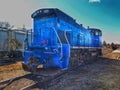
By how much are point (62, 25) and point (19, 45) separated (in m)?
8.99

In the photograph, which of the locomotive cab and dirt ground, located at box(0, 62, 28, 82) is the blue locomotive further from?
dirt ground, located at box(0, 62, 28, 82)

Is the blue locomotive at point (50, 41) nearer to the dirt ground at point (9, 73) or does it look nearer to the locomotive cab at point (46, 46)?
the locomotive cab at point (46, 46)

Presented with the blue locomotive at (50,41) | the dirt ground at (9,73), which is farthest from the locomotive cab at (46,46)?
the dirt ground at (9,73)

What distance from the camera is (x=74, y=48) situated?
34.4 ft

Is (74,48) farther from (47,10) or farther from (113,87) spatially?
(113,87)

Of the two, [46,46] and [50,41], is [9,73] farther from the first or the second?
[50,41]

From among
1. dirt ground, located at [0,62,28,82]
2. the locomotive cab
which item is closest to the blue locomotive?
the locomotive cab

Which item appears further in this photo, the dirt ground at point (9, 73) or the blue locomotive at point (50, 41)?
the blue locomotive at point (50, 41)

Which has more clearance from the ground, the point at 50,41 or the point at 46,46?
the point at 50,41

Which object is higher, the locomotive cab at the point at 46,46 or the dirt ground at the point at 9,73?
the locomotive cab at the point at 46,46

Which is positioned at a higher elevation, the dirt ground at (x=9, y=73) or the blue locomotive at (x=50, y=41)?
the blue locomotive at (x=50, y=41)

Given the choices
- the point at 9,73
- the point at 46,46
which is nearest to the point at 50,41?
the point at 46,46

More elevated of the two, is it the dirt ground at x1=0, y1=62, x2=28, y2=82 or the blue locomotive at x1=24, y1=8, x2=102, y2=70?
the blue locomotive at x1=24, y1=8, x2=102, y2=70

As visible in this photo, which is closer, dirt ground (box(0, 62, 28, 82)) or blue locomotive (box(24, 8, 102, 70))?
dirt ground (box(0, 62, 28, 82))
